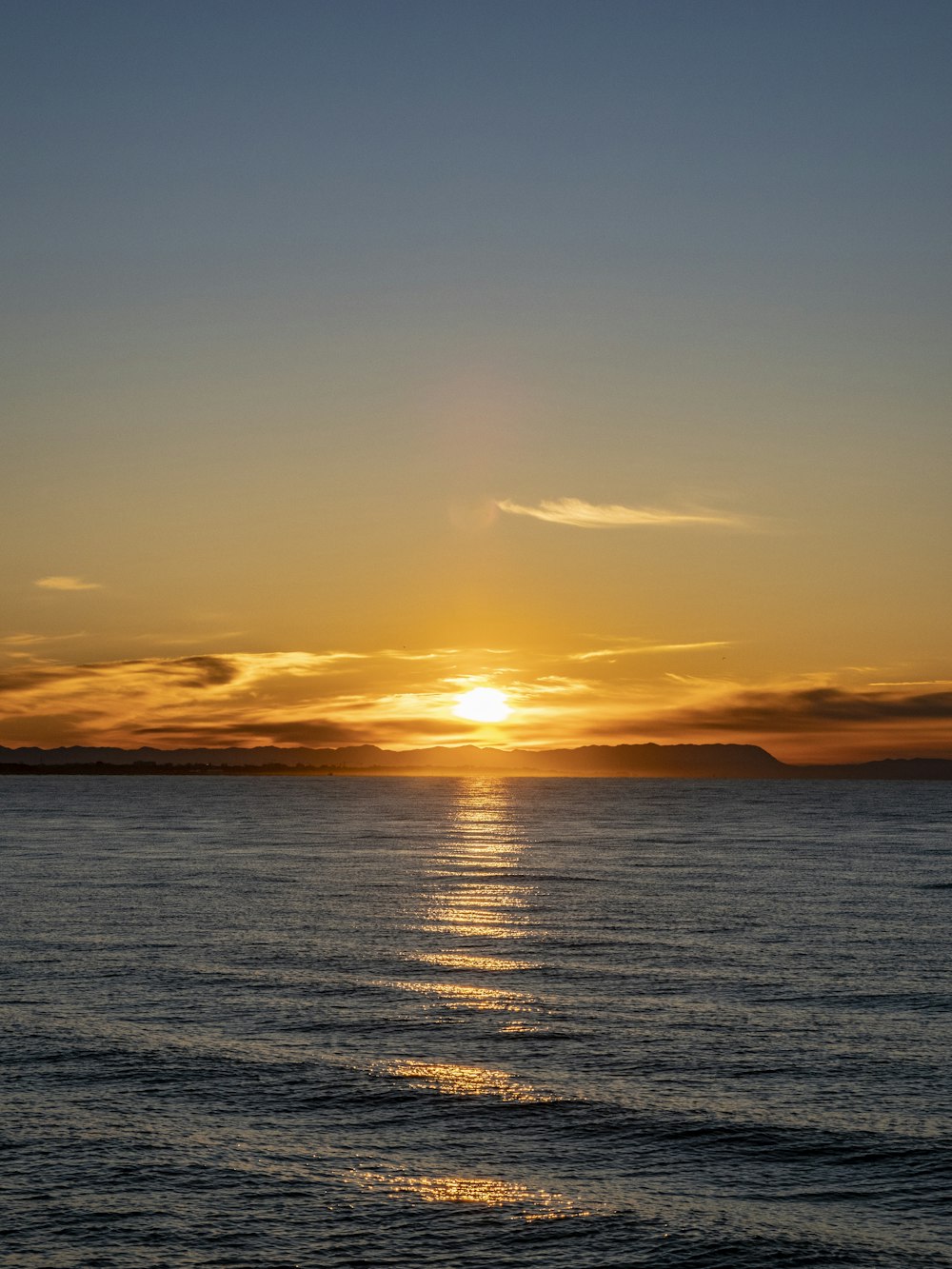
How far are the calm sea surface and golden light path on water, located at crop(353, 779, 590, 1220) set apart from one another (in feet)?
0.34

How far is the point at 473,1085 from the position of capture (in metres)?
21.4

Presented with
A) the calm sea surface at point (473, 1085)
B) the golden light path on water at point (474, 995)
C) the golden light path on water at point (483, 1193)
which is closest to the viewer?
the calm sea surface at point (473, 1085)

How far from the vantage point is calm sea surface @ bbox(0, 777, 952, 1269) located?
592 inches

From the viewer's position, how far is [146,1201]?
620 inches

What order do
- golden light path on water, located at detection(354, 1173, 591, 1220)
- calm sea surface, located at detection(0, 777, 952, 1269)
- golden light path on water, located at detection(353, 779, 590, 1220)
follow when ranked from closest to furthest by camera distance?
calm sea surface, located at detection(0, 777, 952, 1269), golden light path on water, located at detection(354, 1173, 591, 1220), golden light path on water, located at detection(353, 779, 590, 1220)

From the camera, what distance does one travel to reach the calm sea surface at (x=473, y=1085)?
15.0 meters

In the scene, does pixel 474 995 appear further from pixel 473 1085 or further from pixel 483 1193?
pixel 483 1193

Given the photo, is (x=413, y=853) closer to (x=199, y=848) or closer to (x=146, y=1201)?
(x=199, y=848)

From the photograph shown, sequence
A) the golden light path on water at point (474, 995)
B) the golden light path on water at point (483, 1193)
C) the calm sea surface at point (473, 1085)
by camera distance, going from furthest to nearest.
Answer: the golden light path on water at point (474, 995) < the golden light path on water at point (483, 1193) < the calm sea surface at point (473, 1085)

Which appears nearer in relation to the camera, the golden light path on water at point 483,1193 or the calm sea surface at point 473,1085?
the calm sea surface at point 473,1085

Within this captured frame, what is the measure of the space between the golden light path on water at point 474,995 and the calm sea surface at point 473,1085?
10 cm

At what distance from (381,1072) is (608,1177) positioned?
621 centimetres

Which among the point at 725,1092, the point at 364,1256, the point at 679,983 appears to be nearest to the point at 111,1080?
the point at 364,1256

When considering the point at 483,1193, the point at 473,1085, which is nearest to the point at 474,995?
the point at 473,1085
